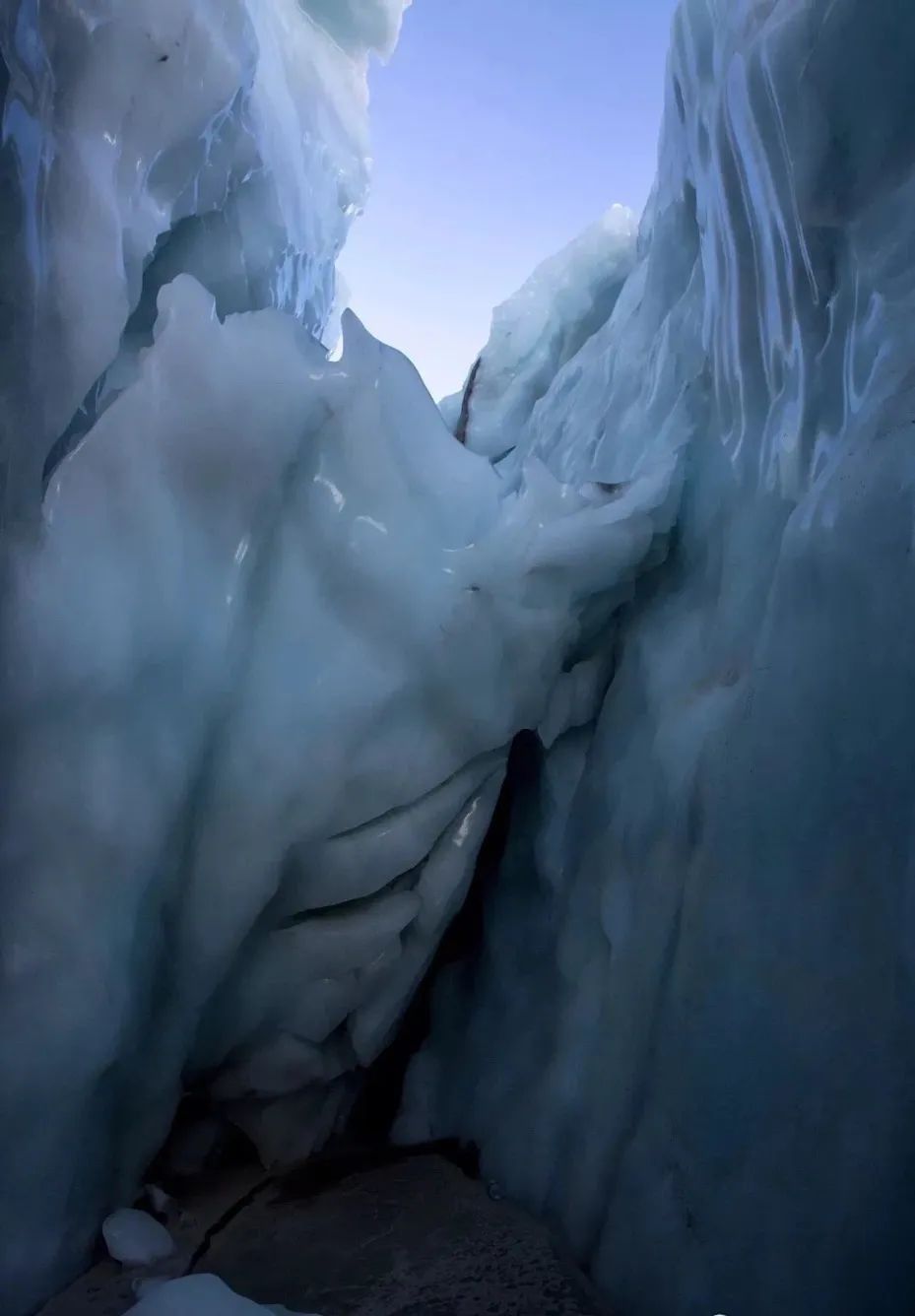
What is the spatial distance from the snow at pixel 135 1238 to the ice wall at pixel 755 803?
45 cm

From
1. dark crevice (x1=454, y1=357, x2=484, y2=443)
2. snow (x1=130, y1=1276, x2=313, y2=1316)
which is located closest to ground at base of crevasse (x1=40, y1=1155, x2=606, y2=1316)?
snow (x1=130, y1=1276, x2=313, y2=1316)

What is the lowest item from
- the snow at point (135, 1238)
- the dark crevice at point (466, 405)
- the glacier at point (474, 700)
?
the snow at point (135, 1238)

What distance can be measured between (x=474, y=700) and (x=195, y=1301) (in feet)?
2.41

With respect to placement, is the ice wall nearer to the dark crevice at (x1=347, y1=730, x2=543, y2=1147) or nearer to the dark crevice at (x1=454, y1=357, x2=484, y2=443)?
the dark crevice at (x1=347, y1=730, x2=543, y2=1147)

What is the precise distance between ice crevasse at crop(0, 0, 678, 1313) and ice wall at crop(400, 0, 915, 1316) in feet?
0.54

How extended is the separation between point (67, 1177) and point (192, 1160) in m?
0.34

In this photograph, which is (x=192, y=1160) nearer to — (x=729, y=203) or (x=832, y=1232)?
(x=832, y=1232)

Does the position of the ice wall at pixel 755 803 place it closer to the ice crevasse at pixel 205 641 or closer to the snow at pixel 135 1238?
the ice crevasse at pixel 205 641

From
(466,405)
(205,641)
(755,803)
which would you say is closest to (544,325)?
(466,405)

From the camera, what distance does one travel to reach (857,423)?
0.88 metres

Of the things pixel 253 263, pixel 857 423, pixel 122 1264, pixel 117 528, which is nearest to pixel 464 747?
pixel 117 528

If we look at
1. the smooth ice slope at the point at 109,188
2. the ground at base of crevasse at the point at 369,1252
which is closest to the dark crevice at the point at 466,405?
the smooth ice slope at the point at 109,188

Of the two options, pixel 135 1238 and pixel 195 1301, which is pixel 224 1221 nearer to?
pixel 135 1238

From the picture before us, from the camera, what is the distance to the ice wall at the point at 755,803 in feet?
2.56
